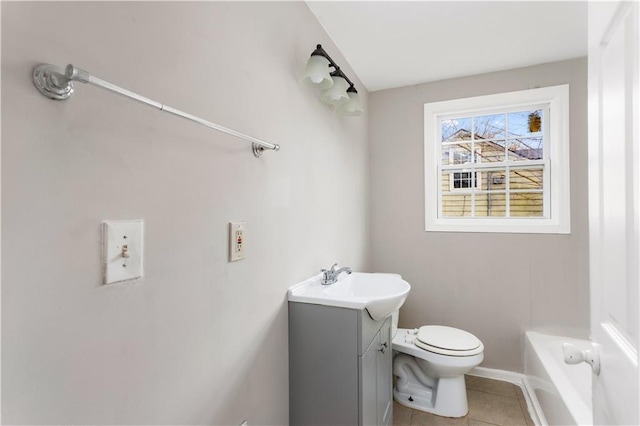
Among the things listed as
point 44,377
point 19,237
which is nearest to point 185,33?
point 19,237

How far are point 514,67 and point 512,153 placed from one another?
25.9 inches

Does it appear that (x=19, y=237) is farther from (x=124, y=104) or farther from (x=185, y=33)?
(x=185, y=33)

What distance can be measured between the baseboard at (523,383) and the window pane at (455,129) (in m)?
1.90

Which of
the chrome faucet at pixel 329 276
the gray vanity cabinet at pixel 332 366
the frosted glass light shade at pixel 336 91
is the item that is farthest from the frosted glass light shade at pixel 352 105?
the gray vanity cabinet at pixel 332 366

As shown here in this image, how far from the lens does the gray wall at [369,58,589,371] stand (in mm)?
2195

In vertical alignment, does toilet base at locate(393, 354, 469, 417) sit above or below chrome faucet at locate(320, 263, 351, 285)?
below

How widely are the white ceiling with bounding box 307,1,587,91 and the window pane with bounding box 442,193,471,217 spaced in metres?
1.00

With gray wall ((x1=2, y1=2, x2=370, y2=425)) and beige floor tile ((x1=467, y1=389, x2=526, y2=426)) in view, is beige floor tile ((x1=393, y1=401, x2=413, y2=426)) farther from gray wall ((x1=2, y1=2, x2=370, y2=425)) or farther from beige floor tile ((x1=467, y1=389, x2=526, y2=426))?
gray wall ((x1=2, y1=2, x2=370, y2=425))

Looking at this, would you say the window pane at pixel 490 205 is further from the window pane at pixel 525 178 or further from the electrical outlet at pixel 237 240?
the electrical outlet at pixel 237 240

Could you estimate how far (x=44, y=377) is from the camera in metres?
0.59

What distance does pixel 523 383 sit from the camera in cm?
226

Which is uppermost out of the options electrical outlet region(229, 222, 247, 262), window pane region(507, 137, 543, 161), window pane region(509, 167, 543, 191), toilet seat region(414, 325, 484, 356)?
window pane region(507, 137, 543, 161)

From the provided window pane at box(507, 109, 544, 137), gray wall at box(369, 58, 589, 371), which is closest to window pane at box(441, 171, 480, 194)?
gray wall at box(369, 58, 589, 371)

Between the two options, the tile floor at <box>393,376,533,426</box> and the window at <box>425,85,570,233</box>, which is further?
the window at <box>425,85,570,233</box>
